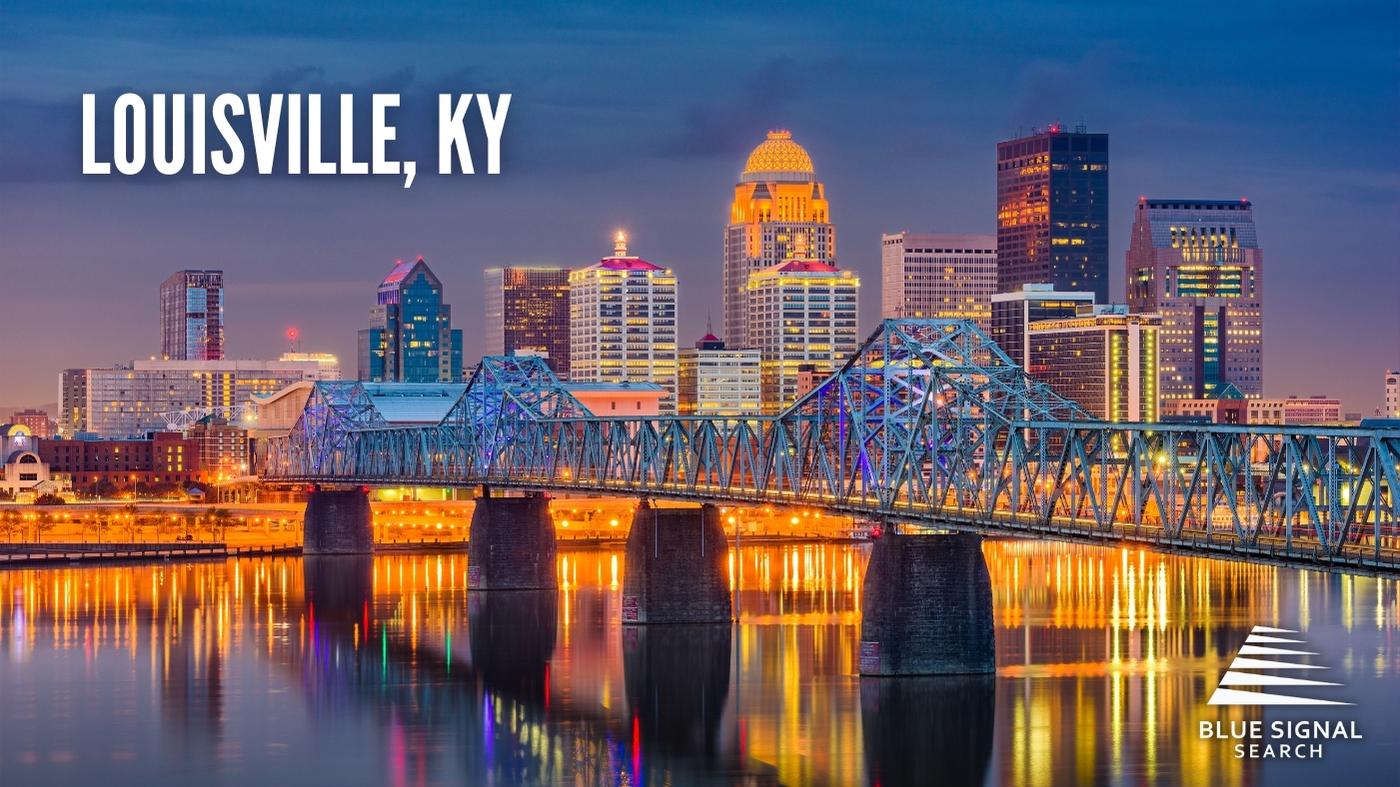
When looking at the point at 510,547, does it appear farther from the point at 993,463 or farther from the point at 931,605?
the point at 993,463

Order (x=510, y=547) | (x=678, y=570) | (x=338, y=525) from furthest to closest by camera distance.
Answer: (x=338, y=525)
(x=510, y=547)
(x=678, y=570)

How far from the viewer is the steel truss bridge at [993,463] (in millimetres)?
76750

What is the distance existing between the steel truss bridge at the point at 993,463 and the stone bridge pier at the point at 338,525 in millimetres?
32163

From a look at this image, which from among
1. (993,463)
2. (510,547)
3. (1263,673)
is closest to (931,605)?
(993,463)

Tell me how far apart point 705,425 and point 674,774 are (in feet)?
170

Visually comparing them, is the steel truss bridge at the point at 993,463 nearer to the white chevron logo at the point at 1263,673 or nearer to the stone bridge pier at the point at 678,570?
the stone bridge pier at the point at 678,570

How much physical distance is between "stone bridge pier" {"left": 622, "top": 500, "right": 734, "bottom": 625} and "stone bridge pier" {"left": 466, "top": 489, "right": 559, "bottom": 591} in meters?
26.9

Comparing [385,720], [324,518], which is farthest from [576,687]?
[324,518]

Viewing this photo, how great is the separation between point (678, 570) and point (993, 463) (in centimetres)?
3109

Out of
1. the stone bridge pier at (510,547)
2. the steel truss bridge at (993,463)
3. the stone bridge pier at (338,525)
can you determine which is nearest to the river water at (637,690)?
the stone bridge pier at (510,547)

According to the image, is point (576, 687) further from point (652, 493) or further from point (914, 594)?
point (652, 493)

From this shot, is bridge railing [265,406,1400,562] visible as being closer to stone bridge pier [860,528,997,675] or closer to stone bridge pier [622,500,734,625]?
stone bridge pier [860,528,997,675]

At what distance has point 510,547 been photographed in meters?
154

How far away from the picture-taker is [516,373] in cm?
18200
